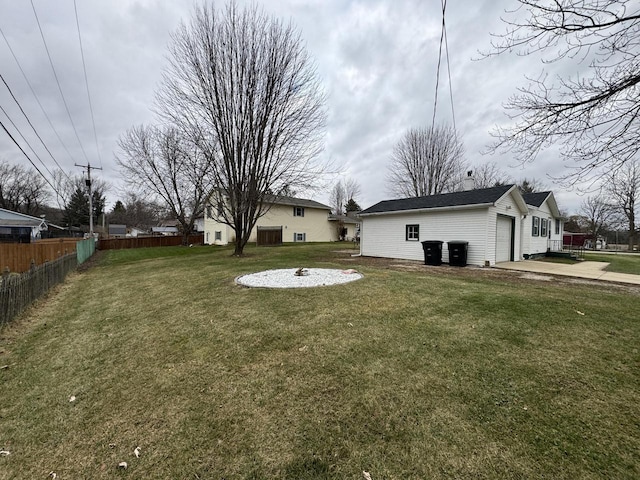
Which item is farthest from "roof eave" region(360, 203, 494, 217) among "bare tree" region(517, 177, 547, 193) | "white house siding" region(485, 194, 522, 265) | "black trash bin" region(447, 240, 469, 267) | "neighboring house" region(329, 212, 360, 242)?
"bare tree" region(517, 177, 547, 193)

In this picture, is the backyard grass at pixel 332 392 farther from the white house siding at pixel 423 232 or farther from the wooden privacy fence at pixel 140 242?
the wooden privacy fence at pixel 140 242

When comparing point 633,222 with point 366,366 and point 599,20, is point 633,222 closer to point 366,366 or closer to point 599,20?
point 599,20

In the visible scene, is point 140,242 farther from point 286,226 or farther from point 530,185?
point 530,185

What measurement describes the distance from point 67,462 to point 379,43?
413 inches

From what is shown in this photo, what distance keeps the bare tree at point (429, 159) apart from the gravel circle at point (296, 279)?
2095 cm

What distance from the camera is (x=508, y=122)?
13.3 ft

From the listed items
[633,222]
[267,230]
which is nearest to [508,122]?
[267,230]

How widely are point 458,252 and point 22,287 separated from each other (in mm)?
12890

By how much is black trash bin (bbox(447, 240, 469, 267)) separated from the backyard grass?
5857 mm

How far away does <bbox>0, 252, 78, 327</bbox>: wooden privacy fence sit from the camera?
4827mm

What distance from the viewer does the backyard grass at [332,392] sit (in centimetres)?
200

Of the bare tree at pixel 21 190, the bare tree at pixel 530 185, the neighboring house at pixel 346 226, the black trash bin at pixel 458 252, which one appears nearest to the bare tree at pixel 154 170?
the neighboring house at pixel 346 226

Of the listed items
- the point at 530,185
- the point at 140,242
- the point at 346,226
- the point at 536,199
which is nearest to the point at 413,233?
the point at 536,199

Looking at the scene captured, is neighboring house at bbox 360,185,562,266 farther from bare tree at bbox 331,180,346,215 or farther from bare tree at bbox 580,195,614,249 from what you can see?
bare tree at bbox 331,180,346,215
